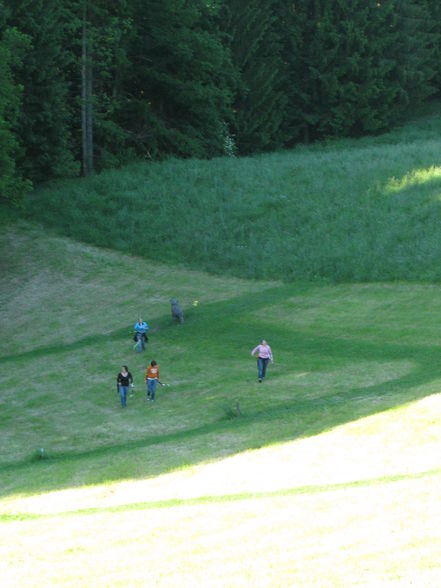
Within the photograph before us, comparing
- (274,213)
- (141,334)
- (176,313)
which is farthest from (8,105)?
(141,334)

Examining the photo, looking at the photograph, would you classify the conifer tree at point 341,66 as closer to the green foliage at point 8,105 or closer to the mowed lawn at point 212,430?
A: the green foliage at point 8,105

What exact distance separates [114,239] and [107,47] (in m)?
16.6

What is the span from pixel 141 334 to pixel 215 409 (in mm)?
8941

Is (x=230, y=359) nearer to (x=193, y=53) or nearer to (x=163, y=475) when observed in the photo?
(x=163, y=475)

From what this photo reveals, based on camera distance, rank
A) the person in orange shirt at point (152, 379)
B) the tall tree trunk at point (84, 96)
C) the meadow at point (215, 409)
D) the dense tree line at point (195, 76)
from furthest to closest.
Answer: the tall tree trunk at point (84, 96) < the dense tree line at point (195, 76) < the person in orange shirt at point (152, 379) < the meadow at point (215, 409)

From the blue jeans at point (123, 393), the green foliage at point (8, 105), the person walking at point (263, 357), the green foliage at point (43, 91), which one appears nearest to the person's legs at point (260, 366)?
the person walking at point (263, 357)

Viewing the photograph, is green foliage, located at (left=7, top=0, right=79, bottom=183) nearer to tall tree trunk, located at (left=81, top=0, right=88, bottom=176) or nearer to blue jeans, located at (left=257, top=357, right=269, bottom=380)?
tall tree trunk, located at (left=81, top=0, right=88, bottom=176)

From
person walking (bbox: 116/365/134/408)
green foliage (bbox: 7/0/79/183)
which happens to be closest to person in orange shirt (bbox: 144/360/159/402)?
person walking (bbox: 116/365/134/408)

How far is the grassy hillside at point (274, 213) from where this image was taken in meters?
44.0

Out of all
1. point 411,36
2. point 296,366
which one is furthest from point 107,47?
point 296,366

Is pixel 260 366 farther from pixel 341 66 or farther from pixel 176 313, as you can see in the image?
pixel 341 66

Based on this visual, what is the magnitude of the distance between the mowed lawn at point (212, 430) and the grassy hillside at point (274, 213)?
1.71 m

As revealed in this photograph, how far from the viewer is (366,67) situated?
76.4 meters

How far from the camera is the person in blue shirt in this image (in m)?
36.1
